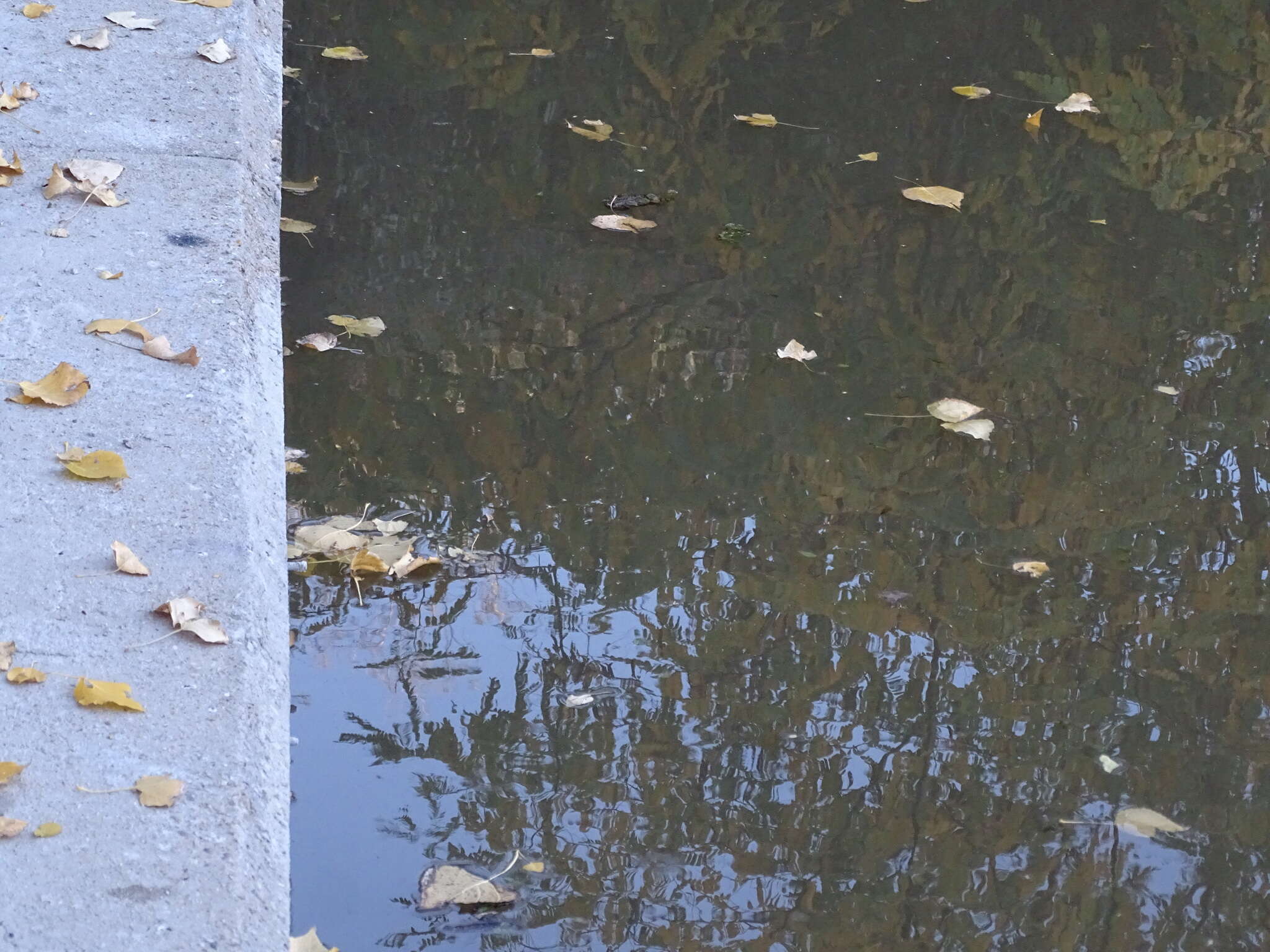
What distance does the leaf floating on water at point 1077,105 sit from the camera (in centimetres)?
499

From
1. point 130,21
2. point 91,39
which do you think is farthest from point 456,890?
point 130,21

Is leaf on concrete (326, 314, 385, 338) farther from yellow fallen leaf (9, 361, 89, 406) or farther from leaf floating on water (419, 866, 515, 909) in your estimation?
leaf floating on water (419, 866, 515, 909)

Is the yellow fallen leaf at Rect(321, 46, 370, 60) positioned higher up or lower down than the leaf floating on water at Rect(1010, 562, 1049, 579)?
higher up

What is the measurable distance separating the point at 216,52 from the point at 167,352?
152 centimetres

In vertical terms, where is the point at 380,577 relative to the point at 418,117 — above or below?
below

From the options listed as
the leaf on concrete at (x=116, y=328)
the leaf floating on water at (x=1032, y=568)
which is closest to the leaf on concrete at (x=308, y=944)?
the leaf on concrete at (x=116, y=328)

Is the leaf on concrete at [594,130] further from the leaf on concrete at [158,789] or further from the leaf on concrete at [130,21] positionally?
the leaf on concrete at [158,789]

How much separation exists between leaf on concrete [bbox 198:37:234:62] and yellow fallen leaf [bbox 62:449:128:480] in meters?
1.83

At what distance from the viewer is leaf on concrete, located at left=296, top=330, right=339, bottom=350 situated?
3406 millimetres

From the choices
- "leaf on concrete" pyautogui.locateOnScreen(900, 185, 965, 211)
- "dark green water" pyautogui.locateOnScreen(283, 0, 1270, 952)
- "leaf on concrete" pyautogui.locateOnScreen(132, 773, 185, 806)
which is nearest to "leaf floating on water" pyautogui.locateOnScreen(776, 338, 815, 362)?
"dark green water" pyautogui.locateOnScreen(283, 0, 1270, 952)

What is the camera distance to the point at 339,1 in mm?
5441

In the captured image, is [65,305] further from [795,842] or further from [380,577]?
[795,842]

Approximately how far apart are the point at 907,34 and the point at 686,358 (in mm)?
2625

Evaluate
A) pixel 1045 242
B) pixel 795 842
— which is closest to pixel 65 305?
pixel 795 842
